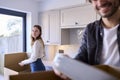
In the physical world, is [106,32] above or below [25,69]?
above

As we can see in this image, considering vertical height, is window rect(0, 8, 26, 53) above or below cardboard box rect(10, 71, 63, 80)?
above

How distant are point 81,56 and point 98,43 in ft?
0.34

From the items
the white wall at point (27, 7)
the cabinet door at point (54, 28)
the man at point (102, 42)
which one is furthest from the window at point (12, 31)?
the man at point (102, 42)

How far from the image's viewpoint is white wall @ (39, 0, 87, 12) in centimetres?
359

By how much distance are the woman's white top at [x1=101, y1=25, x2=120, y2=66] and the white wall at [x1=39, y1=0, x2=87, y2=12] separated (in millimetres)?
2741

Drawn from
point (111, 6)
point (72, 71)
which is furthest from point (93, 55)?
point (72, 71)

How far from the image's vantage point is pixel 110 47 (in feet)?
2.41

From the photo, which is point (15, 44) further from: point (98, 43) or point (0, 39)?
point (98, 43)

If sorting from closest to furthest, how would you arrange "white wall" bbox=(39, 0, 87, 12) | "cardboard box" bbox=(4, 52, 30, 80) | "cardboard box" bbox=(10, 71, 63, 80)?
"cardboard box" bbox=(10, 71, 63, 80) → "cardboard box" bbox=(4, 52, 30, 80) → "white wall" bbox=(39, 0, 87, 12)

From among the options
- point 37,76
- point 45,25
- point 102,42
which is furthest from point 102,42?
point 45,25

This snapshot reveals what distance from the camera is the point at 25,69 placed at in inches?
141

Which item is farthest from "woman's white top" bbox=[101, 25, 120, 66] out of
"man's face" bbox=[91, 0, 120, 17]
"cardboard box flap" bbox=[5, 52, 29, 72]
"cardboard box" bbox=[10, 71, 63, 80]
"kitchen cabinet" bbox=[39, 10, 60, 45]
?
"kitchen cabinet" bbox=[39, 10, 60, 45]

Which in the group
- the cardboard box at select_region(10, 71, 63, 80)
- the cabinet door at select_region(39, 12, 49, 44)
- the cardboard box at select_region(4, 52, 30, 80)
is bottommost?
the cardboard box at select_region(4, 52, 30, 80)

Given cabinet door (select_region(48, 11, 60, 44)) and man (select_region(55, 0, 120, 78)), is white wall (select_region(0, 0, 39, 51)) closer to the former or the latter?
cabinet door (select_region(48, 11, 60, 44))
